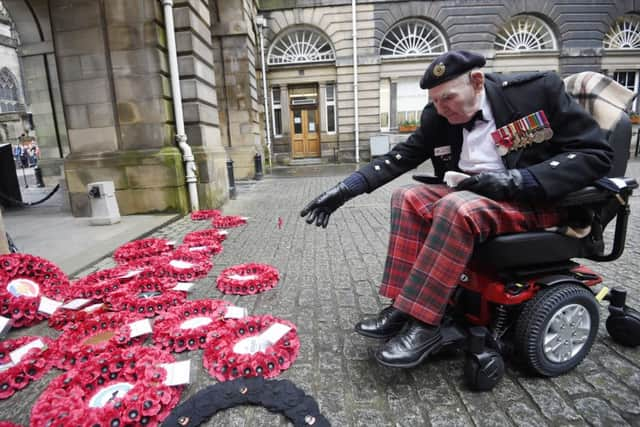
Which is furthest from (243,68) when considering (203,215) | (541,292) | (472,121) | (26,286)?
(541,292)

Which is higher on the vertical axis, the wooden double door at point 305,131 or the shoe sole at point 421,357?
the wooden double door at point 305,131

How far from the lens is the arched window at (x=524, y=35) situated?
1930cm

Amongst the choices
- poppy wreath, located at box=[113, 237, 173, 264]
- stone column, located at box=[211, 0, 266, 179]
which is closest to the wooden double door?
stone column, located at box=[211, 0, 266, 179]

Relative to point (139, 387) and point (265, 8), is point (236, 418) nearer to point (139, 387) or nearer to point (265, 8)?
point (139, 387)

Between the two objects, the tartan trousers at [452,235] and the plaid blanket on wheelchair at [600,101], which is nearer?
the tartan trousers at [452,235]

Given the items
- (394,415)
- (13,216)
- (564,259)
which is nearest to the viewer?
(394,415)

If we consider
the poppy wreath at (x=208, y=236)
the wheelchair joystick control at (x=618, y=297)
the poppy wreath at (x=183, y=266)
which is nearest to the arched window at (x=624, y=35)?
the poppy wreath at (x=208, y=236)

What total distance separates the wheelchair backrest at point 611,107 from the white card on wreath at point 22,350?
3.36 metres

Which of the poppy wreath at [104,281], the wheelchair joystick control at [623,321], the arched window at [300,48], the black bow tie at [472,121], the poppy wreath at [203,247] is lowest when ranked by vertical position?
the poppy wreath at [203,247]

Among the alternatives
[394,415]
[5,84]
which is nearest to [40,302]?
[394,415]

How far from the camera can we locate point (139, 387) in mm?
1839

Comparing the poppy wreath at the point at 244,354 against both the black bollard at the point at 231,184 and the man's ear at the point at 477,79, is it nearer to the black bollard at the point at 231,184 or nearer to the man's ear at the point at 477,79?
the man's ear at the point at 477,79

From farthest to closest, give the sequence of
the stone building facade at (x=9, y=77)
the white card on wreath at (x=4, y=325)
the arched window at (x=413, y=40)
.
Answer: the stone building facade at (x=9, y=77) → the arched window at (x=413, y=40) → the white card on wreath at (x=4, y=325)

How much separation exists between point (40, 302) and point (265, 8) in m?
19.2
